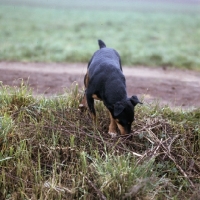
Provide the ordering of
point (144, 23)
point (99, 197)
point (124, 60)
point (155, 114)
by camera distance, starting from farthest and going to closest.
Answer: point (144, 23)
point (124, 60)
point (155, 114)
point (99, 197)

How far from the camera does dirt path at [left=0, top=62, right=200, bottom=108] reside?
770 cm

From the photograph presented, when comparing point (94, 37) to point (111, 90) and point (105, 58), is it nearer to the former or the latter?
point (105, 58)

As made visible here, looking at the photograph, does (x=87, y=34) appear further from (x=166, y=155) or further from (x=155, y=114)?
(x=166, y=155)

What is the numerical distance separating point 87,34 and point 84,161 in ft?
39.4

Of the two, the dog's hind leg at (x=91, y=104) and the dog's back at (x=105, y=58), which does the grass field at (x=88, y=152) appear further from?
the dog's back at (x=105, y=58)

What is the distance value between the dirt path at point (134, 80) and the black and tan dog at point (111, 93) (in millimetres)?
1190

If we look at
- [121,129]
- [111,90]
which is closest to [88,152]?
[121,129]

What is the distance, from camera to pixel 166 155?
5074mm

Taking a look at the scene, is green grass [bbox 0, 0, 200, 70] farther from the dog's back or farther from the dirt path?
the dog's back

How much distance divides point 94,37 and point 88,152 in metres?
11.0

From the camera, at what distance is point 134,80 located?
8969mm

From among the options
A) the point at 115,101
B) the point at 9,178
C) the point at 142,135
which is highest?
the point at 115,101

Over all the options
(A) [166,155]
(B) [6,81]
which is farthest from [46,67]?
(A) [166,155]

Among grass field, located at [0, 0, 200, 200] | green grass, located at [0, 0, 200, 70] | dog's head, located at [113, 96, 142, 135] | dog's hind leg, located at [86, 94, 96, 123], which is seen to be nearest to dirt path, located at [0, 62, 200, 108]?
green grass, located at [0, 0, 200, 70]
